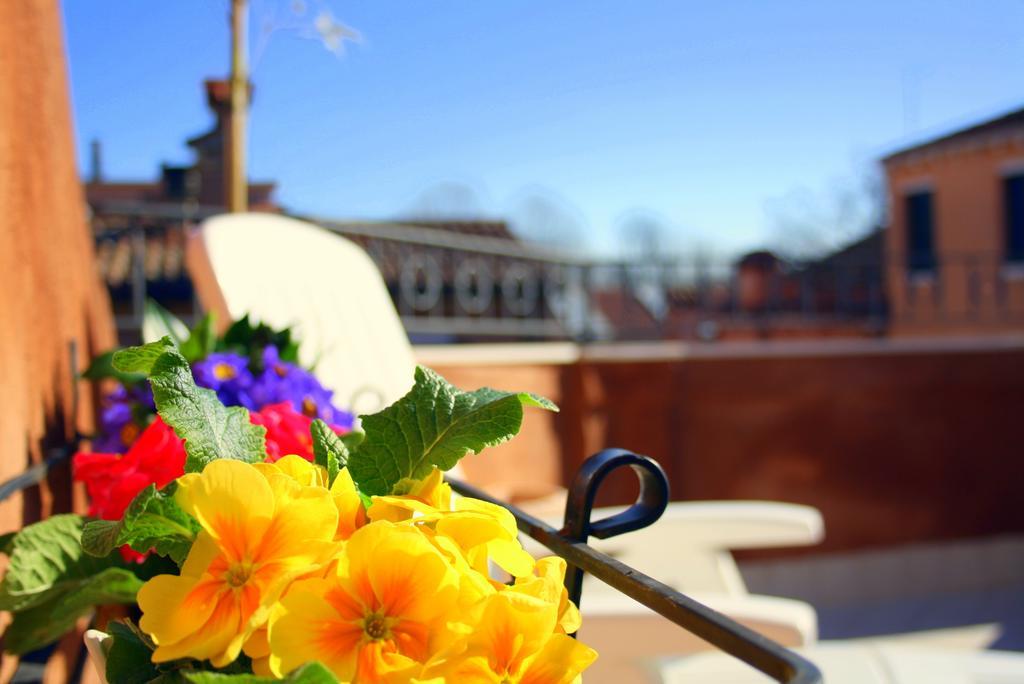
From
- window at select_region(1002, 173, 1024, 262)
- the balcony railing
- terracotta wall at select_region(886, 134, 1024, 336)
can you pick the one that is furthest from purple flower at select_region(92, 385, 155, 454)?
window at select_region(1002, 173, 1024, 262)

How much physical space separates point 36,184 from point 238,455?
1.01m

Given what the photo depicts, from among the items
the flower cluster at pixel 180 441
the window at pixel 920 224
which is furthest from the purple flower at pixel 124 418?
the window at pixel 920 224

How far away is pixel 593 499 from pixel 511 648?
0.59ft

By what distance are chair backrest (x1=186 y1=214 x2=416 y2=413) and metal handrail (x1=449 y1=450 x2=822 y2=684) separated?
0.91m

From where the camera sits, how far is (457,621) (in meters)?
0.43

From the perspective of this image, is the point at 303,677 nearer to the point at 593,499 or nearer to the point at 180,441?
the point at 593,499

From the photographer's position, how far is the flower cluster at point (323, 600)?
422 mm

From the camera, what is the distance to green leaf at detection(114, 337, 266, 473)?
51cm

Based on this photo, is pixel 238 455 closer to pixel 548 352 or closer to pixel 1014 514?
pixel 548 352

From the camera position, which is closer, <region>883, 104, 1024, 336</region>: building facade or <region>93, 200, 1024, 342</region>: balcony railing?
<region>93, 200, 1024, 342</region>: balcony railing

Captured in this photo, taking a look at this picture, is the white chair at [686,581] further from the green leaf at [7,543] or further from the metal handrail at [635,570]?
the green leaf at [7,543]

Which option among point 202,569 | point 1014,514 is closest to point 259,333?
point 202,569

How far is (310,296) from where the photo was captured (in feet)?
5.88

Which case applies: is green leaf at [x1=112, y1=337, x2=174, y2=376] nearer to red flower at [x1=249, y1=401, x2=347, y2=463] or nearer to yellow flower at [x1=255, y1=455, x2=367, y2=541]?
yellow flower at [x1=255, y1=455, x2=367, y2=541]
